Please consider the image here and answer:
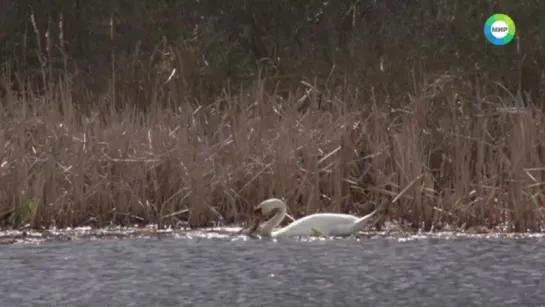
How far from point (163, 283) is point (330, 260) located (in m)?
1.25

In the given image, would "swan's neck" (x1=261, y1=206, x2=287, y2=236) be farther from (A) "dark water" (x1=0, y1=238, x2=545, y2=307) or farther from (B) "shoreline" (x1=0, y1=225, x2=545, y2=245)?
(A) "dark water" (x1=0, y1=238, x2=545, y2=307)

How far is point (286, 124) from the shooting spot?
1081 cm

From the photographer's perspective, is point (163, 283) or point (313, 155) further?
point (313, 155)

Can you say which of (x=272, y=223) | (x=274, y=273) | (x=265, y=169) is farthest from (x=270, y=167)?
(x=274, y=273)

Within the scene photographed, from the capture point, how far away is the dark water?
7.61 m

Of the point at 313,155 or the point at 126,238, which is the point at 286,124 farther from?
the point at 126,238

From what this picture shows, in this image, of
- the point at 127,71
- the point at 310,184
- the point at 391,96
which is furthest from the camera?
the point at 127,71

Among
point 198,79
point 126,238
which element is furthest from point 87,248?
point 198,79
